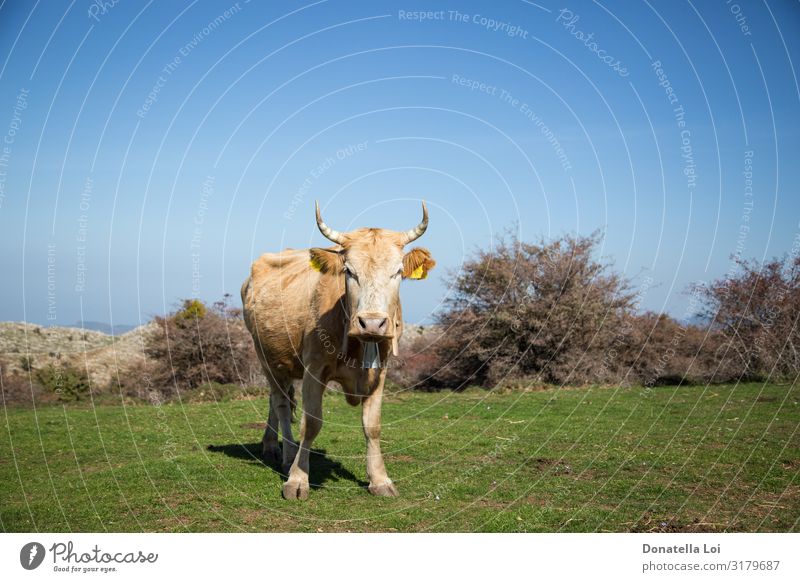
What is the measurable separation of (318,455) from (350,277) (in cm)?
468

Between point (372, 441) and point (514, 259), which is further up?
point (514, 259)

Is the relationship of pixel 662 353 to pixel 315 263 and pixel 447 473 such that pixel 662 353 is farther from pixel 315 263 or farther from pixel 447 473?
pixel 315 263

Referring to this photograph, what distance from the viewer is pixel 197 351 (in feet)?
92.4

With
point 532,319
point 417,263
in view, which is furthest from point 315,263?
point 532,319

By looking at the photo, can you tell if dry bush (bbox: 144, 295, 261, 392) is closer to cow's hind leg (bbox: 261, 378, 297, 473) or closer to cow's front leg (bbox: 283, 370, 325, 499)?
cow's hind leg (bbox: 261, 378, 297, 473)

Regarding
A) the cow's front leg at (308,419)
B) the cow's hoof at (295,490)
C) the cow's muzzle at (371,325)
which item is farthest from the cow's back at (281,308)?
the cow's muzzle at (371,325)

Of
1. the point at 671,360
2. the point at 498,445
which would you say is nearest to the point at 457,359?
the point at 671,360

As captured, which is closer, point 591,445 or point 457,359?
point 591,445

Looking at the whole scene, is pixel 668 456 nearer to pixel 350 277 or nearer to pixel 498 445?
pixel 498 445

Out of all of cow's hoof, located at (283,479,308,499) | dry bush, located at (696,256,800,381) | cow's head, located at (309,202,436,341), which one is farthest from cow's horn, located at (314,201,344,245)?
dry bush, located at (696,256,800,381)

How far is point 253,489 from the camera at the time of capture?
356 inches

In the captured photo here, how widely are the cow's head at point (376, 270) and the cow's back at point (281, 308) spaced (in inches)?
68.3

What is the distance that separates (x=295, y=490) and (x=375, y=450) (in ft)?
3.79

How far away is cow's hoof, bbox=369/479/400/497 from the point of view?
868cm
